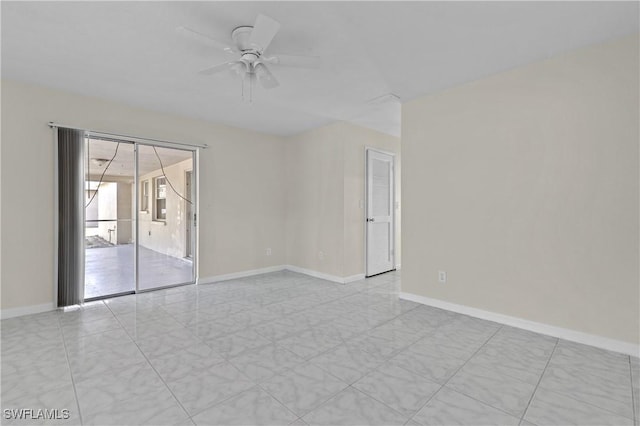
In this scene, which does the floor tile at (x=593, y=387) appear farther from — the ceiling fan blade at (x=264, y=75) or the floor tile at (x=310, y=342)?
the ceiling fan blade at (x=264, y=75)

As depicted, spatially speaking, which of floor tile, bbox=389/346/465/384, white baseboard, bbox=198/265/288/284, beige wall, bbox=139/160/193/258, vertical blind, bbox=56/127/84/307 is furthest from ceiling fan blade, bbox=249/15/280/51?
white baseboard, bbox=198/265/288/284

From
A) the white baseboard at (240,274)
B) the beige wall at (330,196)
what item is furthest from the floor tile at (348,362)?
the white baseboard at (240,274)

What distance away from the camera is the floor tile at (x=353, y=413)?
160 centimetres

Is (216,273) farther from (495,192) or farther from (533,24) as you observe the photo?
(533,24)

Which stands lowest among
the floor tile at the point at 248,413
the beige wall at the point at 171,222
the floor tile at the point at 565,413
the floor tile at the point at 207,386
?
the floor tile at the point at 248,413

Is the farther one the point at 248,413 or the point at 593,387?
the point at 593,387

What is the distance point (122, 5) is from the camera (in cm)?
201

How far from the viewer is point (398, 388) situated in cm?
190

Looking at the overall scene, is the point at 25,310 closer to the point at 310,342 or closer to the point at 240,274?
the point at 240,274

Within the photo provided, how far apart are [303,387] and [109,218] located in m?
3.42

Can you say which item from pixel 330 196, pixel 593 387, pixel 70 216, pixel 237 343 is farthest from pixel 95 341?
pixel 593 387

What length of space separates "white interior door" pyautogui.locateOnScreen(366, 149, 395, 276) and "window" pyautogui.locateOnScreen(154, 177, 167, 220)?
308 centimetres

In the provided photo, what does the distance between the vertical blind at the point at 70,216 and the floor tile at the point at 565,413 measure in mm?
4350

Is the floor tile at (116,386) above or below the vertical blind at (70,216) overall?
below
